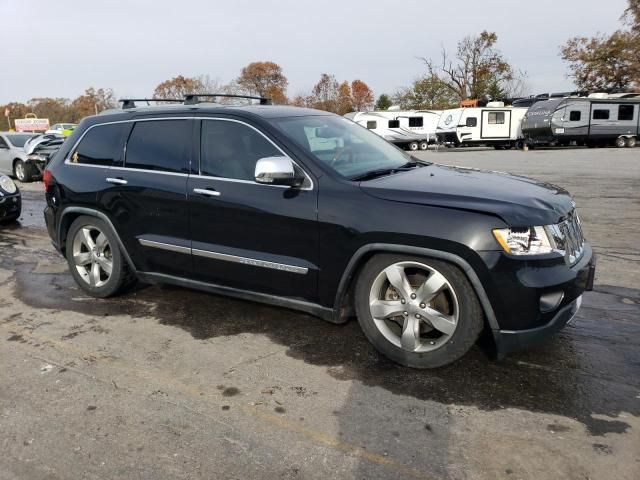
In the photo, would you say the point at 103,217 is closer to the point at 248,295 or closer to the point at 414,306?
the point at 248,295

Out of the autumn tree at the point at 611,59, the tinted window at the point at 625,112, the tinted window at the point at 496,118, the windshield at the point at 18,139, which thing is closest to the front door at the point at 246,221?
the windshield at the point at 18,139

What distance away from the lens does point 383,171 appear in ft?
13.1

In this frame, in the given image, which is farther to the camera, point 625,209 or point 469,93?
point 469,93

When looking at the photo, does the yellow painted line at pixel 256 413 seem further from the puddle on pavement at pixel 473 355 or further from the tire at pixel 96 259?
the tire at pixel 96 259

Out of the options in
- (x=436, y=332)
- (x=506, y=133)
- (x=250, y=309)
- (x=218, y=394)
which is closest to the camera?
(x=218, y=394)

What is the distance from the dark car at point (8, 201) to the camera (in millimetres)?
8875

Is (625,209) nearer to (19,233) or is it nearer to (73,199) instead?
(73,199)

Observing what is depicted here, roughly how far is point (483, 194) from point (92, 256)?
3.57 meters

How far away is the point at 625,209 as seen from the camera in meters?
9.60

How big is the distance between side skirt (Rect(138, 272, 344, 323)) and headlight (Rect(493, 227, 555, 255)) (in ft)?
4.03

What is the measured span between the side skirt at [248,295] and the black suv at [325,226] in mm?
12

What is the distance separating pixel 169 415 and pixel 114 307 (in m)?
2.11

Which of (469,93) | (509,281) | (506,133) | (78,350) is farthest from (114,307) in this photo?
(469,93)

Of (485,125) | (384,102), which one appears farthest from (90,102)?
(485,125)
